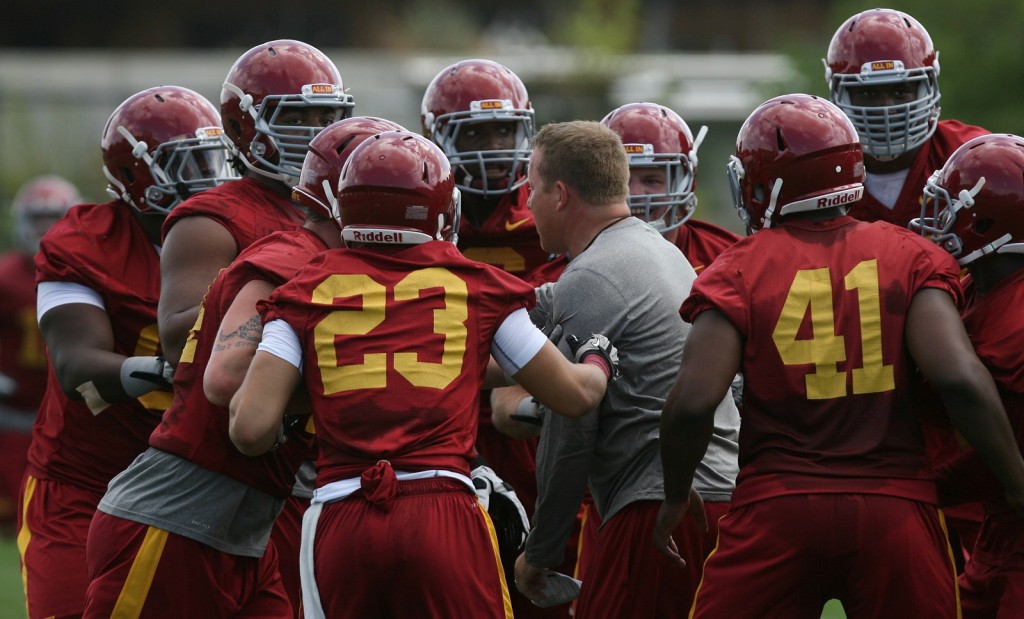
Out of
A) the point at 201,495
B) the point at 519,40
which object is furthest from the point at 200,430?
the point at 519,40

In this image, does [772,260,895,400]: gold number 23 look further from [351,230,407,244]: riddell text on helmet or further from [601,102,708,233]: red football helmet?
[601,102,708,233]: red football helmet

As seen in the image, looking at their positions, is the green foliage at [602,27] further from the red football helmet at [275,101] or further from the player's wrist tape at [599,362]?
the player's wrist tape at [599,362]

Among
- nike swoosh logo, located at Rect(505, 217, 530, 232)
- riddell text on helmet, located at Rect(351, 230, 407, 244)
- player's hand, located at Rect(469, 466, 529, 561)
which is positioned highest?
riddell text on helmet, located at Rect(351, 230, 407, 244)

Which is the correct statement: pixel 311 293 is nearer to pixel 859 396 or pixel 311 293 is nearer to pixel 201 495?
pixel 201 495

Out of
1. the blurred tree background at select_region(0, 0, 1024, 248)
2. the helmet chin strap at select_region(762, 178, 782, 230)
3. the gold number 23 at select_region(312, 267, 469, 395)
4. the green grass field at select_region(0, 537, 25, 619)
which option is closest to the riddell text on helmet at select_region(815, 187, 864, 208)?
the helmet chin strap at select_region(762, 178, 782, 230)

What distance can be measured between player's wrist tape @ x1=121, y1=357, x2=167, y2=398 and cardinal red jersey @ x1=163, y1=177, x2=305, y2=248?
43 centimetres

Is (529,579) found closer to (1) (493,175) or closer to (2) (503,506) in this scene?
(2) (503,506)

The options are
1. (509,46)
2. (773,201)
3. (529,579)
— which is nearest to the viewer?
(773,201)

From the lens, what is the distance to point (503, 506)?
13.9 ft

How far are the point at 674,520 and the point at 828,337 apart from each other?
0.69 metres

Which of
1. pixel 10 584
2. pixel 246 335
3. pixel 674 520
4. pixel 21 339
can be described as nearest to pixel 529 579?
pixel 674 520

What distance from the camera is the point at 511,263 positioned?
5.70m

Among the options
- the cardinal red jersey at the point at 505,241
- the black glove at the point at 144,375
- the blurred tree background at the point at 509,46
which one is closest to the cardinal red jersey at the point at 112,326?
the black glove at the point at 144,375

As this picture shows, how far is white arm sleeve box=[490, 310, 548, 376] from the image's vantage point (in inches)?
145
